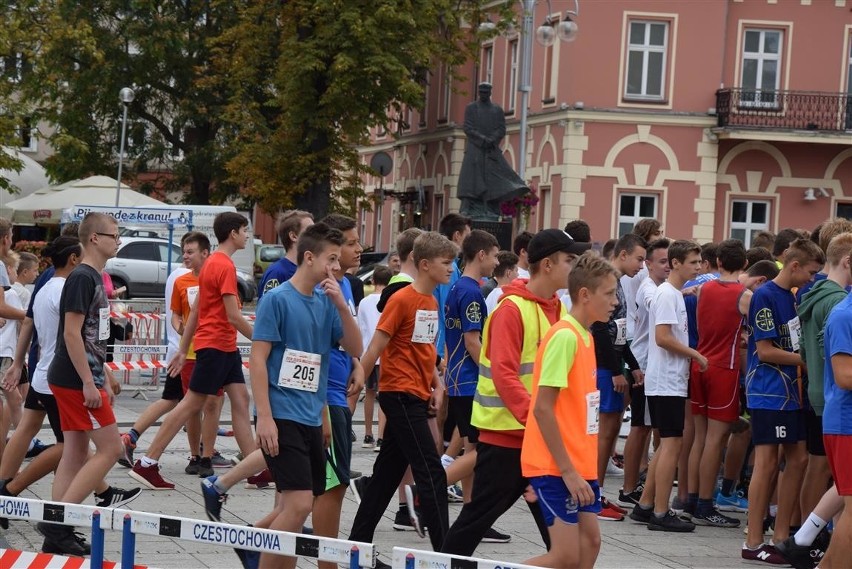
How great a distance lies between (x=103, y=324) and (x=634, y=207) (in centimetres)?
2919

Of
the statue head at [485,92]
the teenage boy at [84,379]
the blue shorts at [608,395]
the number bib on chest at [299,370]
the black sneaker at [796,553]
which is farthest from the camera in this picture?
the statue head at [485,92]

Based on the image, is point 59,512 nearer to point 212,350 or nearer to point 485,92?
point 212,350

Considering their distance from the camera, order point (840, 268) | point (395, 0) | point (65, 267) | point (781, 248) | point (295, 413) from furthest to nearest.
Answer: point (395, 0), point (781, 248), point (65, 267), point (840, 268), point (295, 413)

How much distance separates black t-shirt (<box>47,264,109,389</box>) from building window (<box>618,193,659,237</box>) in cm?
2889

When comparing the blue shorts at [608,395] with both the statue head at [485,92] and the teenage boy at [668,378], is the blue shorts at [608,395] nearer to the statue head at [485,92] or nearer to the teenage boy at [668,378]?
the teenage boy at [668,378]

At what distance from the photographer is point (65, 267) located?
934 cm

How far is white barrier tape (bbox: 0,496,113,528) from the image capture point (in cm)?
617

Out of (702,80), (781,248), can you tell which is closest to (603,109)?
(702,80)

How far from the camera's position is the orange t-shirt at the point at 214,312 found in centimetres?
1068

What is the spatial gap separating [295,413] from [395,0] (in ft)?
97.4

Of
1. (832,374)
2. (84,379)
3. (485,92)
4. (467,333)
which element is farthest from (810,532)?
(485,92)

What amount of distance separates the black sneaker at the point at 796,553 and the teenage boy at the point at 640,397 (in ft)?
7.96

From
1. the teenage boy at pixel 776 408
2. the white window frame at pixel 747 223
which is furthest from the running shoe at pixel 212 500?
the white window frame at pixel 747 223

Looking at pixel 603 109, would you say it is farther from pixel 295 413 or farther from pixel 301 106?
pixel 295 413
